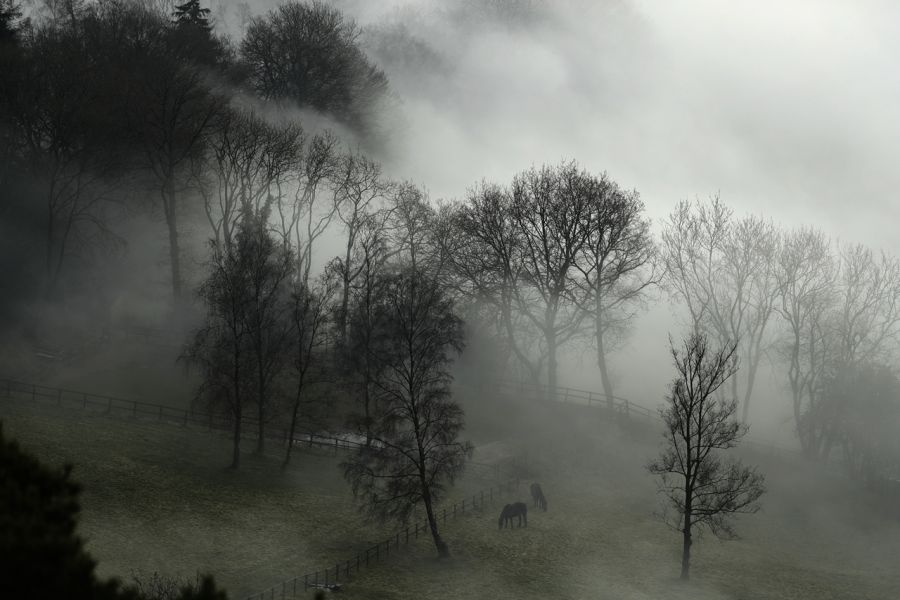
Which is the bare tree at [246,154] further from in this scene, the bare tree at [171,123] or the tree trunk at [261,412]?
the tree trunk at [261,412]

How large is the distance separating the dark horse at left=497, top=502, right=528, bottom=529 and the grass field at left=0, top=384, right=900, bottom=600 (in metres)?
0.65

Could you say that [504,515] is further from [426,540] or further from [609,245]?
[609,245]

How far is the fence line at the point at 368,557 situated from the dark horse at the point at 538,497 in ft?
6.72

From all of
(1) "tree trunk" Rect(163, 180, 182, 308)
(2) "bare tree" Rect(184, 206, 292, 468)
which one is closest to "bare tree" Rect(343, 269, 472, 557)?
(2) "bare tree" Rect(184, 206, 292, 468)

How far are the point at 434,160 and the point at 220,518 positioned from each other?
6540cm

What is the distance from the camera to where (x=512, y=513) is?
1535 inches

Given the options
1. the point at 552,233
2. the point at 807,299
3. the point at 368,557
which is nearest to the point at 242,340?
the point at 368,557

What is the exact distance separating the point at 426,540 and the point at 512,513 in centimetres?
443

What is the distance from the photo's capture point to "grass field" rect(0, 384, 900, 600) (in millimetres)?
32000

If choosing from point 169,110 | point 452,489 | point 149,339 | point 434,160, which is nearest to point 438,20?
point 434,160

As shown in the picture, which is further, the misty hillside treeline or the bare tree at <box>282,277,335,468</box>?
the misty hillside treeline

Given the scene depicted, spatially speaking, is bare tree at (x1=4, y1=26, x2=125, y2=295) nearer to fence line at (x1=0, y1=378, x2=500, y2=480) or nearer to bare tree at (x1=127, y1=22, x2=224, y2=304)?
bare tree at (x1=127, y1=22, x2=224, y2=304)

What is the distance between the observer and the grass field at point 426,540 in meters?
32.0

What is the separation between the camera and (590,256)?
181ft
